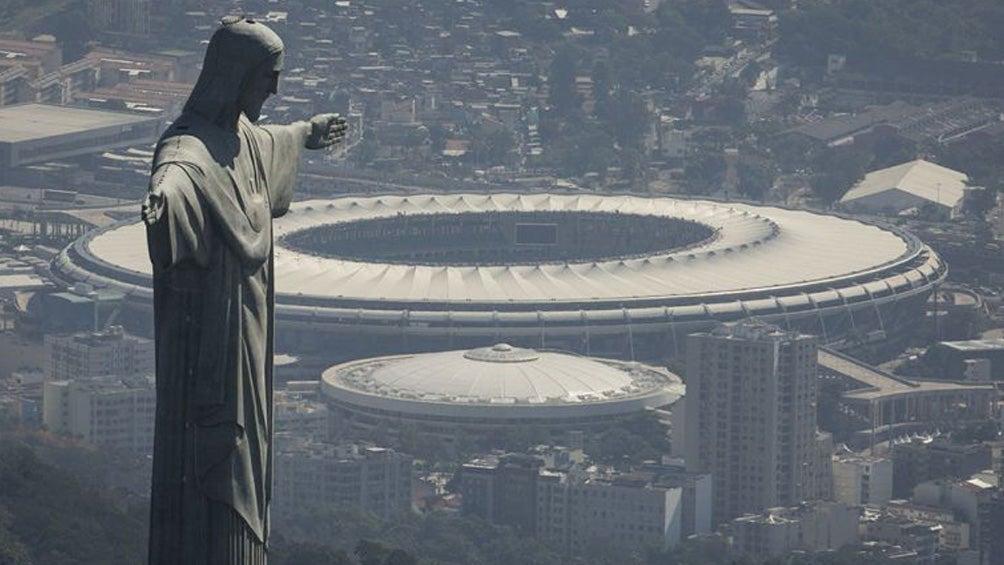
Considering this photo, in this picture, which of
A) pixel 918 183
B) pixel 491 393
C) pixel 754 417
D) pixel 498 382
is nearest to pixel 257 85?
pixel 754 417

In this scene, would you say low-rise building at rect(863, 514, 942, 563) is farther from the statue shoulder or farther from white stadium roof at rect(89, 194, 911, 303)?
the statue shoulder

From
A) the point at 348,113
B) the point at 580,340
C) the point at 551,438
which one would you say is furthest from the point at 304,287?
the point at 348,113

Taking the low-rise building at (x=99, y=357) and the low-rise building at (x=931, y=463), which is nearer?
the low-rise building at (x=931, y=463)

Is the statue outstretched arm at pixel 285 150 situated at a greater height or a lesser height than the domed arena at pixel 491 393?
greater

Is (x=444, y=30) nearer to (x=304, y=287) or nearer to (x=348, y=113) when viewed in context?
(x=348, y=113)

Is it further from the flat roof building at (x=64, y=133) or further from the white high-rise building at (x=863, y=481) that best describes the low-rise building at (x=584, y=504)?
the flat roof building at (x=64, y=133)

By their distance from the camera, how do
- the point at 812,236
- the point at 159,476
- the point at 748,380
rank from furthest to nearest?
the point at 812,236 < the point at 748,380 < the point at 159,476

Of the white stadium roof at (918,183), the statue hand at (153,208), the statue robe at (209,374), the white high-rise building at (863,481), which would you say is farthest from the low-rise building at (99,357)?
the statue hand at (153,208)
